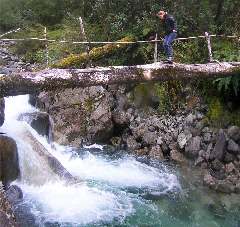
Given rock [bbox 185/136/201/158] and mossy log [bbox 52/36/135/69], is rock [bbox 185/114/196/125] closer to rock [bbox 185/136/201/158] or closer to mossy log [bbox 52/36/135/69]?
rock [bbox 185/136/201/158]

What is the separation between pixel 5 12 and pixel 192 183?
14335 mm

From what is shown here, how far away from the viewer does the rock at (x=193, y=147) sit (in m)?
13.4

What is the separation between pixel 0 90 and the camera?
8680 millimetres

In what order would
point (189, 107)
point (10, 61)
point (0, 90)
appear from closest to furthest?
1. point (0, 90)
2. point (189, 107)
3. point (10, 61)

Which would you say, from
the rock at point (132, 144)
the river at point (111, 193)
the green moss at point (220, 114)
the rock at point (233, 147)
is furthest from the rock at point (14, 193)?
the green moss at point (220, 114)

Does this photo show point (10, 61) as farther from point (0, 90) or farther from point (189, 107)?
point (0, 90)

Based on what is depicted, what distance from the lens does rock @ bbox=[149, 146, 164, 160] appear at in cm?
1380

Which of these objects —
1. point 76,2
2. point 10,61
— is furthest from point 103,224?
point 76,2

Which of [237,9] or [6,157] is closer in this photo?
[6,157]

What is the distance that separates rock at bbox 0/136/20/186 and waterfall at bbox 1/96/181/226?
0.23 meters

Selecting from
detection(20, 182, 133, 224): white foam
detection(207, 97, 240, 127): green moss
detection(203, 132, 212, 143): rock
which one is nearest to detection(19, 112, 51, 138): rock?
detection(20, 182, 133, 224): white foam

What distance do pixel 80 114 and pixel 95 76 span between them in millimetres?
5864

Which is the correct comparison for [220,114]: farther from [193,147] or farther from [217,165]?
[217,165]

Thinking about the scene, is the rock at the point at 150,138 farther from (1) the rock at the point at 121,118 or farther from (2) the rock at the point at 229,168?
(2) the rock at the point at 229,168
